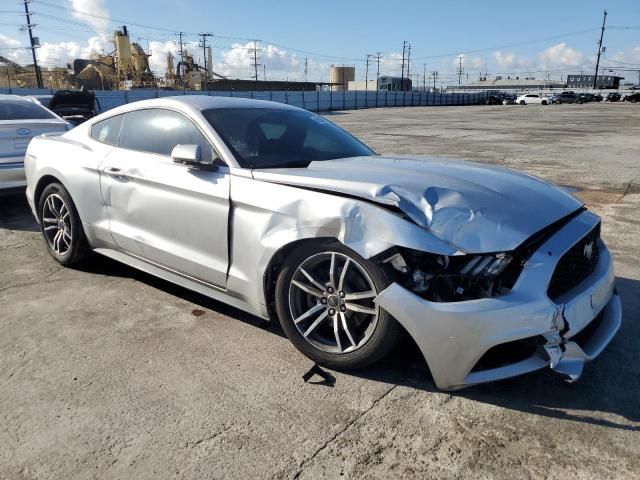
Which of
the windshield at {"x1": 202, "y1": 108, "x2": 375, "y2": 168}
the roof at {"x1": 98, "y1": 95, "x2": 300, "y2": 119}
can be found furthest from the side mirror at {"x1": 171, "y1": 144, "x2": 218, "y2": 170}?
the roof at {"x1": 98, "y1": 95, "x2": 300, "y2": 119}

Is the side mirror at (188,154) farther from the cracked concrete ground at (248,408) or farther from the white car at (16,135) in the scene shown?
the white car at (16,135)

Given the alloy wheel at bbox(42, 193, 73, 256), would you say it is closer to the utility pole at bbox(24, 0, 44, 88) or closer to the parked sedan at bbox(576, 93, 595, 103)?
the utility pole at bbox(24, 0, 44, 88)

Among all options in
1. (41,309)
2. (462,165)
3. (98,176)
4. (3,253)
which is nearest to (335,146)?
(462,165)

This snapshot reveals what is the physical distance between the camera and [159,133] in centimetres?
376

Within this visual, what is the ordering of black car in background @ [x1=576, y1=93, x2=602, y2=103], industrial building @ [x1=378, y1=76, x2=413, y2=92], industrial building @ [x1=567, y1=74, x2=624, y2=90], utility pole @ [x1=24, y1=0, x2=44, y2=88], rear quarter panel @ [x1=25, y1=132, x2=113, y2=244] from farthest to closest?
industrial building @ [x1=567, y1=74, x2=624, y2=90]
industrial building @ [x1=378, y1=76, x2=413, y2=92]
black car in background @ [x1=576, y1=93, x2=602, y2=103]
utility pole @ [x1=24, y1=0, x2=44, y2=88]
rear quarter panel @ [x1=25, y1=132, x2=113, y2=244]

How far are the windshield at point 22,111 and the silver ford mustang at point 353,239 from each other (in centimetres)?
389

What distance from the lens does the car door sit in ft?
10.5

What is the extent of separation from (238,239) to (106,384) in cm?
107

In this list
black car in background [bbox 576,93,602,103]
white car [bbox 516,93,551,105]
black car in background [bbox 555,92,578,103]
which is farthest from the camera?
black car in background [bbox 576,93,602,103]

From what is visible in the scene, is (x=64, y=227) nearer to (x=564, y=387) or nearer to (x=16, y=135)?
(x=16, y=135)

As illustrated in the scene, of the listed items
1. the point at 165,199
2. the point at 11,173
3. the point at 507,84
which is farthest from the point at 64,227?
the point at 507,84

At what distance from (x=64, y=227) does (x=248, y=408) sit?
287 cm

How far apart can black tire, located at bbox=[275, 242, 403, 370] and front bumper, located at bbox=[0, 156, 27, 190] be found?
5083 mm

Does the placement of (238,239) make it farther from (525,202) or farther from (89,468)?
(525,202)
